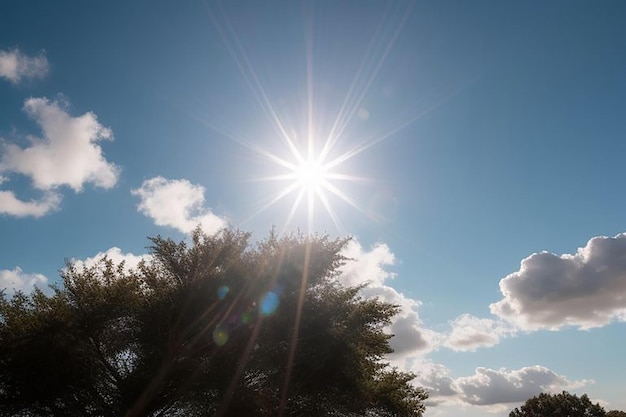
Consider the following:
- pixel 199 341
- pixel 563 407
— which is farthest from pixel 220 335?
pixel 563 407

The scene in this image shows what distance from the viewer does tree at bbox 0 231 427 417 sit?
75.8 feet

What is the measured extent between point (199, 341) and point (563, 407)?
86.5 m

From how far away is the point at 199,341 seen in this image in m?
25.6

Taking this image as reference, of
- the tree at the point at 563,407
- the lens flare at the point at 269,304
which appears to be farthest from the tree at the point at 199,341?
the tree at the point at 563,407

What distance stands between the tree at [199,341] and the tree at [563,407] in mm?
76623

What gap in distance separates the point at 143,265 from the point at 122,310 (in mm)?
3938

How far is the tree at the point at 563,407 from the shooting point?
82325mm

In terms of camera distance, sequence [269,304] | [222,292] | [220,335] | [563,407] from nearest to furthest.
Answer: [269,304] < [220,335] < [222,292] < [563,407]

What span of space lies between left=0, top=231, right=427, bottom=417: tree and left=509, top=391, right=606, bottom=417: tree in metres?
76.6

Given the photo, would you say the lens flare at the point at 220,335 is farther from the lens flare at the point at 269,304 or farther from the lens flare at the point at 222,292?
the lens flare at the point at 269,304

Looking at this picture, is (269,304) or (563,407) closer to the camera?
(269,304)

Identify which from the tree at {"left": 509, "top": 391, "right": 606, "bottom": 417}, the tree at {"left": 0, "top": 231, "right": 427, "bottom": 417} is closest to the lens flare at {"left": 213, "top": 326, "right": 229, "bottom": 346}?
the tree at {"left": 0, "top": 231, "right": 427, "bottom": 417}

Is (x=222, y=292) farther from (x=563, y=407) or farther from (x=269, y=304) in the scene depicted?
(x=563, y=407)

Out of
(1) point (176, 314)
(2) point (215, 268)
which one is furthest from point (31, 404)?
(2) point (215, 268)
